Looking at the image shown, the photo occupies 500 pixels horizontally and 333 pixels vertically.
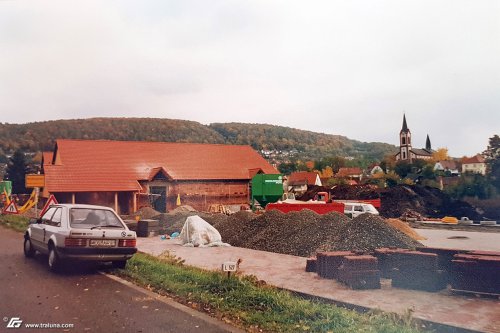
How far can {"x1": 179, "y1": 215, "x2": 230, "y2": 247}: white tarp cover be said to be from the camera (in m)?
17.1

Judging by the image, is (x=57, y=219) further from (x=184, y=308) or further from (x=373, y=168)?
(x=373, y=168)

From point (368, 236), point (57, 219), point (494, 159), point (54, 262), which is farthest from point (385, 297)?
point (494, 159)

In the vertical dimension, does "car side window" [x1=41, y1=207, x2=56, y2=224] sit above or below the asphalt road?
above

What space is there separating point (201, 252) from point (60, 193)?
71.8ft

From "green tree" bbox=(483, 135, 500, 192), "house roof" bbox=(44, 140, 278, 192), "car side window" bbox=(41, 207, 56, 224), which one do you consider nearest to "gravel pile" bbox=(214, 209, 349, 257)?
"car side window" bbox=(41, 207, 56, 224)

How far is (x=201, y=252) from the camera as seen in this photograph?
1523 cm

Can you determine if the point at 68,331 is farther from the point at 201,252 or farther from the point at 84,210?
the point at 201,252

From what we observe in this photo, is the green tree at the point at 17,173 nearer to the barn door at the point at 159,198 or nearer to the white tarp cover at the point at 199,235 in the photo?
the barn door at the point at 159,198

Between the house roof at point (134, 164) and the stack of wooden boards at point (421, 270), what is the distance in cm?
2805

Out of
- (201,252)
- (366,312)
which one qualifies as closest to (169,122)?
(201,252)

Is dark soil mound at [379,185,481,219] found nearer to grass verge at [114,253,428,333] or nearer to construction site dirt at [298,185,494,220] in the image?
construction site dirt at [298,185,494,220]

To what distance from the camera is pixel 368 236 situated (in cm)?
1470

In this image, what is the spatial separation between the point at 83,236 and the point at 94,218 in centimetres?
122

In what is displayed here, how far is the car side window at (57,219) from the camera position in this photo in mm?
10706
